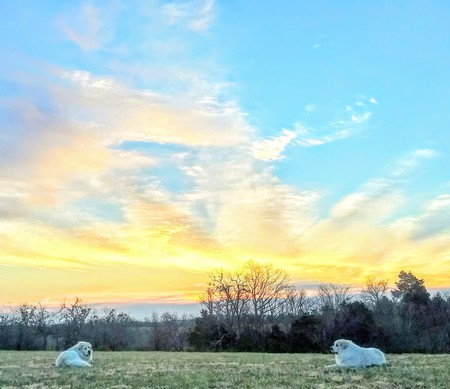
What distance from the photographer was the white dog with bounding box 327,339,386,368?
1714 centimetres

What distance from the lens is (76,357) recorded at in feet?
65.2

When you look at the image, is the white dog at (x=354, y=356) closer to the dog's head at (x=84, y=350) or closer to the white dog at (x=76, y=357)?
the white dog at (x=76, y=357)

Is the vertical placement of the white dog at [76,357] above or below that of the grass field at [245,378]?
above

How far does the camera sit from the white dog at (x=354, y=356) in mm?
17141

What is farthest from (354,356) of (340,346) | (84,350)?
(84,350)

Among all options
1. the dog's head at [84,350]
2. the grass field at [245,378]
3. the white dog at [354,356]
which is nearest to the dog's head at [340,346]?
the white dog at [354,356]

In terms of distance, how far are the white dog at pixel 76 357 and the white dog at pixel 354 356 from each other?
974 cm

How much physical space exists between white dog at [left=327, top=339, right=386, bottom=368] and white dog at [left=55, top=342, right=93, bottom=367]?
974 centimetres

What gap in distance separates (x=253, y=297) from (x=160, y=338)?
17181 mm

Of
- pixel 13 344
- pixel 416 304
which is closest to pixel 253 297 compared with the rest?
pixel 416 304

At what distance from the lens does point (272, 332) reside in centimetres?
5194

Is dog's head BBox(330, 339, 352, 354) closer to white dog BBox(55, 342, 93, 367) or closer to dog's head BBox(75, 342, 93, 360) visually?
white dog BBox(55, 342, 93, 367)

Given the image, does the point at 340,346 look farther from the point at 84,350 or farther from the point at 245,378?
the point at 84,350

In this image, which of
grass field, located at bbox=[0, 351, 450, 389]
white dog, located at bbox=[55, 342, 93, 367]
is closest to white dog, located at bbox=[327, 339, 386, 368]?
grass field, located at bbox=[0, 351, 450, 389]
